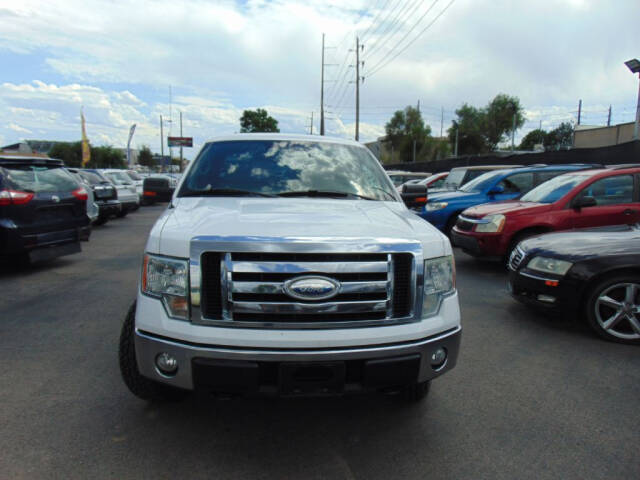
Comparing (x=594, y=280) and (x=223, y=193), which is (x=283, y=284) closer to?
(x=223, y=193)

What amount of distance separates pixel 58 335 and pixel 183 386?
8.72ft

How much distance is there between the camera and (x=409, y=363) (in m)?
2.29

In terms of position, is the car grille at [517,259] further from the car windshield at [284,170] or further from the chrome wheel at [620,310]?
the car windshield at [284,170]

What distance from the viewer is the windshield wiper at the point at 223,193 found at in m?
3.29

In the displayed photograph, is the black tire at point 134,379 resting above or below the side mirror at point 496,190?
below

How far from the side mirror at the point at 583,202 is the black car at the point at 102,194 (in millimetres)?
11629

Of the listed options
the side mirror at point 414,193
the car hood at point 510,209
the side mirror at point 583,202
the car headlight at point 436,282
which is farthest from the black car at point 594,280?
the car headlight at point 436,282

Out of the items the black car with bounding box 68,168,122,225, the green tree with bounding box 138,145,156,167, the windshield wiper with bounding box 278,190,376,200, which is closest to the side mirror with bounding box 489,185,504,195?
the windshield wiper with bounding box 278,190,376,200

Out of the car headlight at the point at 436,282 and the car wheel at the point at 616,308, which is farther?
the car wheel at the point at 616,308

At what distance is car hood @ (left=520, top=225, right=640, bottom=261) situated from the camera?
4326 millimetres

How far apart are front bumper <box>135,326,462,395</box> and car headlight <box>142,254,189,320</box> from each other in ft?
0.53

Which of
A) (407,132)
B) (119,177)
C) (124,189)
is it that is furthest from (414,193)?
(407,132)

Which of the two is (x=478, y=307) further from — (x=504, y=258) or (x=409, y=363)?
(x=409, y=363)

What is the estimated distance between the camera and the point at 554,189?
7176 mm
